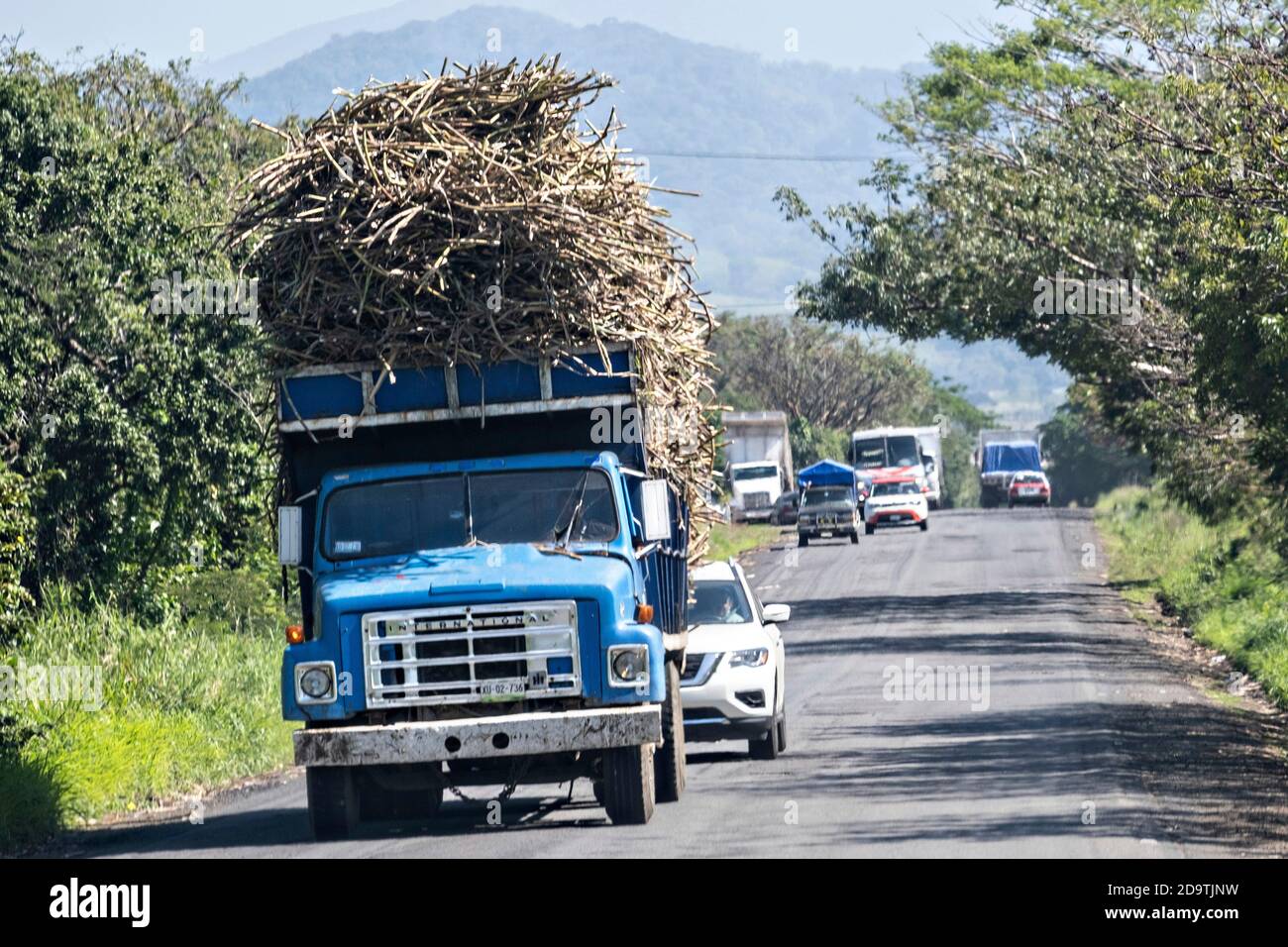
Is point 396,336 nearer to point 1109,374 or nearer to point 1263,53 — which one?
point 1263,53

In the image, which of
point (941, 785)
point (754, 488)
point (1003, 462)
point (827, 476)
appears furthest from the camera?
point (1003, 462)

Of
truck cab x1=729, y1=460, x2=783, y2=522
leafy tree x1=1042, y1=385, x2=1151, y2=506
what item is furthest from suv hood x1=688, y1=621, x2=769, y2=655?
leafy tree x1=1042, y1=385, x2=1151, y2=506

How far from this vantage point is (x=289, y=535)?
12.9 meters

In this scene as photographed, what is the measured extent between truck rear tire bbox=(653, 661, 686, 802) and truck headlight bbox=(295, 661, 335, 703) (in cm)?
254

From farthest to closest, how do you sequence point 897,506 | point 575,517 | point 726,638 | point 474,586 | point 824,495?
point 897,506
point 824,495
point 726,638
point 575,517
point 474,586

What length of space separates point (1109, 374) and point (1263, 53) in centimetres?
1959

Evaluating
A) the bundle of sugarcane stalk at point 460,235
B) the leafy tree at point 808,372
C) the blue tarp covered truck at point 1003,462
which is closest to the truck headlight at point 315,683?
the bundle of sugarcane stalk at point 460,235

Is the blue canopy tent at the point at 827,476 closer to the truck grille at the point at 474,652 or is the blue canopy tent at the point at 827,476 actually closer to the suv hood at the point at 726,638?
the suv hood at the point at 726,638

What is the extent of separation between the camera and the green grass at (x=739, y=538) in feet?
170

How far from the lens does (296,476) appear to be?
43.9 feet

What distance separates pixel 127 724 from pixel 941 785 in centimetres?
804

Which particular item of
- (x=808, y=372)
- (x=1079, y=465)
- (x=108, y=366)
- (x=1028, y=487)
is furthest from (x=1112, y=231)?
(x=1079, y=465)

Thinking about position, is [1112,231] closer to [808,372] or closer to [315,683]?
[315,683]

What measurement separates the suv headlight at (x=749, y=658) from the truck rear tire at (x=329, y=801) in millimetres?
4839
